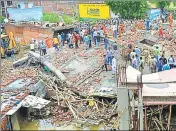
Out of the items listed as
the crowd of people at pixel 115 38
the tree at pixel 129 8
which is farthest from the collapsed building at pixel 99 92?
the tree at pixel 129 8

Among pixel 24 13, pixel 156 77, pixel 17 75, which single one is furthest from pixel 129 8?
pixel 156 77

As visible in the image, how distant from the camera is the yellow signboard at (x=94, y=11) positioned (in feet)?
105

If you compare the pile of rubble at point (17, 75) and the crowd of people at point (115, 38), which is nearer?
the crowd of people at point (115, 38)

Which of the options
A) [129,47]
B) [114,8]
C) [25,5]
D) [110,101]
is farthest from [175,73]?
[25,5]

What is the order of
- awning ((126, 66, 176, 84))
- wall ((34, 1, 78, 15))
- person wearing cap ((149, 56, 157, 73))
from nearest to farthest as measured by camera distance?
awning ((126, 66, 176, 84)), person wearing cap ((149, 56, 157, 73)), wall ((34, 1, 78, 15))

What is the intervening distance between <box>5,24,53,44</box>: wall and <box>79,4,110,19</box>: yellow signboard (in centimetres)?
381

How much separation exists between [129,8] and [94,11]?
6.67 meters

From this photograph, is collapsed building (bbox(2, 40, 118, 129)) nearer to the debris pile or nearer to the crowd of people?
the debris pile

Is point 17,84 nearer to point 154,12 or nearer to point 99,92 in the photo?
point 99,92

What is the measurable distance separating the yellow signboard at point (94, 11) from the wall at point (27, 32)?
3808 mm

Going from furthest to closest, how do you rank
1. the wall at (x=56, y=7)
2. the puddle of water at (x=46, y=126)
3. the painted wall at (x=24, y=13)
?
1. the wall at (x=56, y=7)
2. the painted wall at (x=24, y=13)
3. the puddle of water at (x=46, y=126)

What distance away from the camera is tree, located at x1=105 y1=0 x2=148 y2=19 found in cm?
3781

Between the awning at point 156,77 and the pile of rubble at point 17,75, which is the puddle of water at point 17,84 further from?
→ the awning at point 156,77

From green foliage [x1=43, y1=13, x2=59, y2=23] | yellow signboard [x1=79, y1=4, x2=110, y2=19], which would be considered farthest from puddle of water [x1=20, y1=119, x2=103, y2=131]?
green foliage [x1=43, y1=13, x2=59, y2=23]
